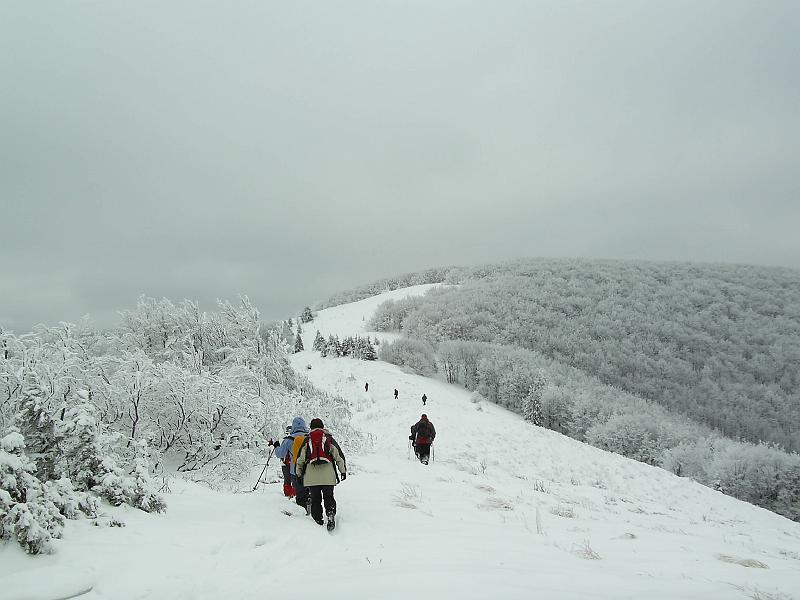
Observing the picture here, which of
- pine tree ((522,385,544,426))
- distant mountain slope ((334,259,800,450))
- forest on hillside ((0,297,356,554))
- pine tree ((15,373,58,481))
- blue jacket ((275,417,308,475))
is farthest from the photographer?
distant mountain slope ((334,259,800,450))

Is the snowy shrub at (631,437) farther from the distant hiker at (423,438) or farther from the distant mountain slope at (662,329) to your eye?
the distant hiker at (423,438)

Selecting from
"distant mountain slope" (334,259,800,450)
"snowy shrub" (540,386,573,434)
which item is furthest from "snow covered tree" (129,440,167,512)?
"distant mountain slope" (334,259,800,450)

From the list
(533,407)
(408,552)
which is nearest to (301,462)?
(408,552)

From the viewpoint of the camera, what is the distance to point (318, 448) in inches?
230

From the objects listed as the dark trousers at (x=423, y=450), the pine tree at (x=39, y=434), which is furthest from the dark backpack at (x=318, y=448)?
the dark trousers at (x=423, y=450)

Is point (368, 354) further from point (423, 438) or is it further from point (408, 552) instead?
point (408, 552)

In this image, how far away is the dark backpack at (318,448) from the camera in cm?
578

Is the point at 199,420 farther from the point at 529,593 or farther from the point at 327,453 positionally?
the point at 529,593

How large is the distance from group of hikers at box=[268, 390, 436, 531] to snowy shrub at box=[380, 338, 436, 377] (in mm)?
50741

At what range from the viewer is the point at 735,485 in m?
22.9

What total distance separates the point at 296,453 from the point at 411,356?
175ft

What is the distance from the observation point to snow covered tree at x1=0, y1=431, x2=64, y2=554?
11.3ft

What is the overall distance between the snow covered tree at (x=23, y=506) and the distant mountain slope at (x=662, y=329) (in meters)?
66.8

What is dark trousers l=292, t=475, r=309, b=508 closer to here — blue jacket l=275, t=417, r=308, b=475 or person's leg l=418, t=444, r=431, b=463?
blue jacket l=275, t=417, r=308, b=475
